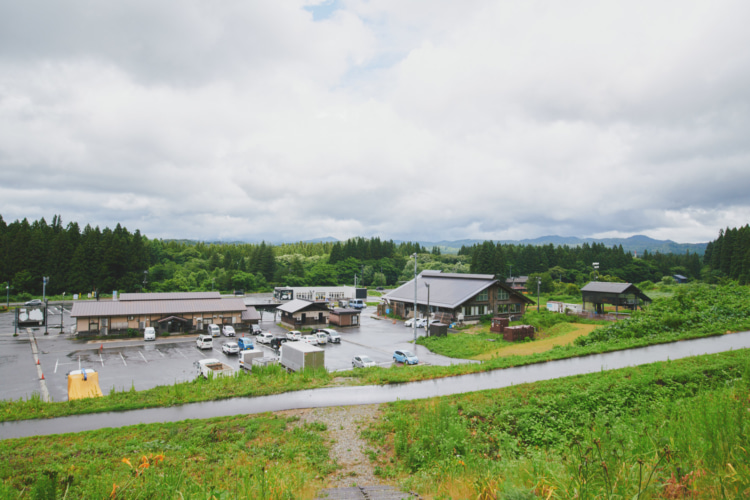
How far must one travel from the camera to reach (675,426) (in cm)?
482

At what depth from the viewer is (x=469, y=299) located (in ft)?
122

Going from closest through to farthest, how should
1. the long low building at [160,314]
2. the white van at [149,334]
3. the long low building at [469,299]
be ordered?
1. the white van at [149,334]
2. the long low building at [160,314]
3. the long low building at [469,299]

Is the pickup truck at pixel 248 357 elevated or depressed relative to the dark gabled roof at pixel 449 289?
depressed

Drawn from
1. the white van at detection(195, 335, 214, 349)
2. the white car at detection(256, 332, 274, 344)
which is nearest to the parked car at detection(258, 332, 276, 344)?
the white car at detection(256, 332, 274, 344)

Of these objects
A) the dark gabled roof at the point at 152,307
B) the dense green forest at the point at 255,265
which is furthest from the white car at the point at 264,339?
the dense green forest at the point at 255,265

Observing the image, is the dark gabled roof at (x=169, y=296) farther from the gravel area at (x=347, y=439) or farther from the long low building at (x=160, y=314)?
the gravel area at (x=347, y=439)

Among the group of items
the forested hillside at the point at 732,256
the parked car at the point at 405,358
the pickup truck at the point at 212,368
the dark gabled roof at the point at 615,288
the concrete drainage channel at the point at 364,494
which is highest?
the forested hillside at the point at 732,256

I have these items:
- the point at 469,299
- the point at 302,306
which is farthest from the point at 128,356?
the point at 469,299

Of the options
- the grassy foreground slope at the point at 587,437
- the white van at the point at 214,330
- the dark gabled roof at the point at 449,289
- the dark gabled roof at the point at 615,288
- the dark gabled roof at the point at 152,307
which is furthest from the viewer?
the dark gabled roof at the point at 449,289

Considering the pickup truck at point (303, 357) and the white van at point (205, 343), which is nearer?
Result: the pickup truck at point (303, 357)

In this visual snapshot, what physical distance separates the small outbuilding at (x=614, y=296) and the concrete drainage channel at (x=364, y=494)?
3755cm

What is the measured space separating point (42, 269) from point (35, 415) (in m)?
59.4

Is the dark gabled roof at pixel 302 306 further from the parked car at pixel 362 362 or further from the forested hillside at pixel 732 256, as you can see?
the forested hillside at pixel 732 256

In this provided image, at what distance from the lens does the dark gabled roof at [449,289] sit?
37.7 meters
